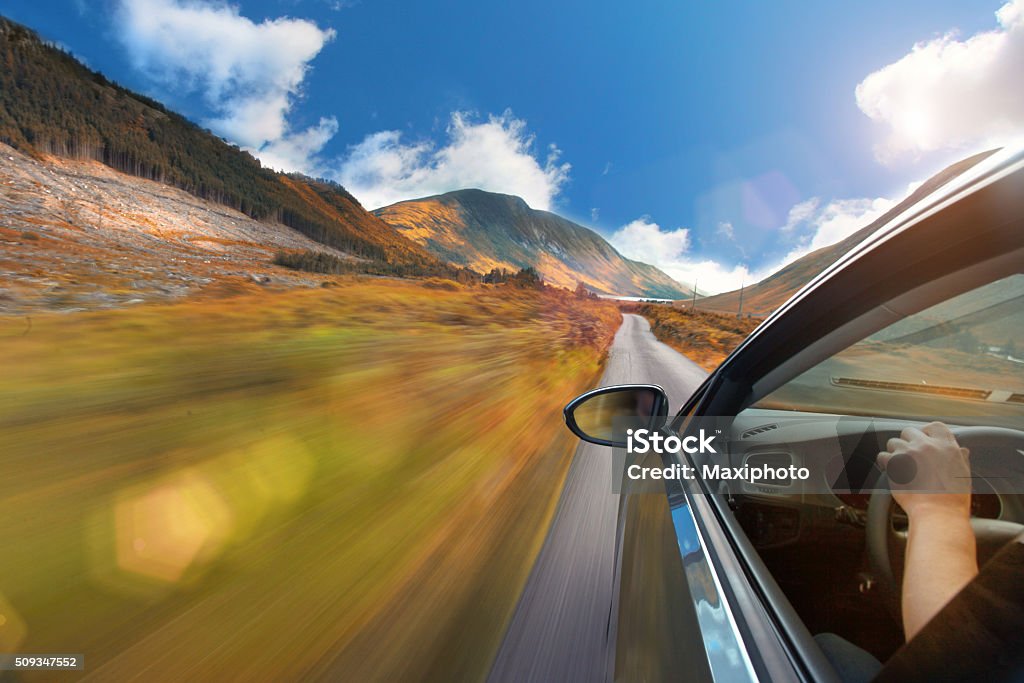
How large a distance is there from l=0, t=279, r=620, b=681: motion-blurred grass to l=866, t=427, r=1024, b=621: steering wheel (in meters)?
1.43

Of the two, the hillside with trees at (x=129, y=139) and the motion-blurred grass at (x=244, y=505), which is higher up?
the hillside with trees at (x=129, y=139)

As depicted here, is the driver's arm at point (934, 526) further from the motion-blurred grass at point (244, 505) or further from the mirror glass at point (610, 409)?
the motion-blurred grass at point (244, 505)

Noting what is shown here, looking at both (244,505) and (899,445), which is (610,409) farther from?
(244,505)

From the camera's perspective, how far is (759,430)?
1290 mm

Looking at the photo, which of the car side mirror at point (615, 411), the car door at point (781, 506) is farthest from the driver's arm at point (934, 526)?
the car side mirror at point (615, 411)

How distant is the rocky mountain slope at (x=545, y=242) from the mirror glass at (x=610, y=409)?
50866 millimetres

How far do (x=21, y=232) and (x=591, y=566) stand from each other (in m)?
7.58

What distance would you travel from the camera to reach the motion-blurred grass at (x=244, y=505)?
1686 millimetres

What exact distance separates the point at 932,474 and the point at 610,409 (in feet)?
3.91

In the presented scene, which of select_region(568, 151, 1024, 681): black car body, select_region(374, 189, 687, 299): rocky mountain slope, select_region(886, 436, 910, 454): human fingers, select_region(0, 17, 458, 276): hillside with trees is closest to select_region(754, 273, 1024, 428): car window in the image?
select_region(568, 151, 1024, 681): black car body

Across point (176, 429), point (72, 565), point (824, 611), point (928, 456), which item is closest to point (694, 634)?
point (824, 611)

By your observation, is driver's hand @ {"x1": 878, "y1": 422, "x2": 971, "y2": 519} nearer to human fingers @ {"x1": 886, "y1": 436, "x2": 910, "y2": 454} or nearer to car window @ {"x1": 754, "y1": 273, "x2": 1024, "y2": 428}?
human fingers @ {"x1": 886, "y1": 436, "x2": 910, "y2": 454}

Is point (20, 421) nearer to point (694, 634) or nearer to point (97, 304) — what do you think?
point (97, 304)

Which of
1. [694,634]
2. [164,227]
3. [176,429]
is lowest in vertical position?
[176,429]
